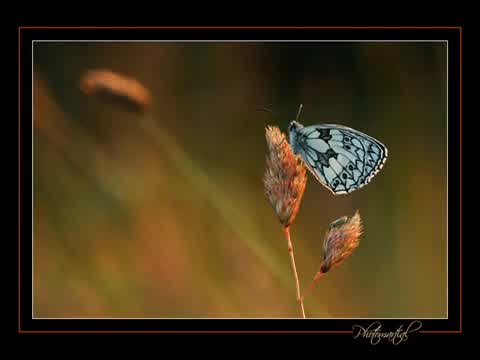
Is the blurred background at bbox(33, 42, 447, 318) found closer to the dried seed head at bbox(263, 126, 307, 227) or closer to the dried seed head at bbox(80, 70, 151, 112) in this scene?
the dried seed head at bbox(80, 70, 151, 112)

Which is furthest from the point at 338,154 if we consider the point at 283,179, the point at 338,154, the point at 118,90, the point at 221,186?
the point at 118,90

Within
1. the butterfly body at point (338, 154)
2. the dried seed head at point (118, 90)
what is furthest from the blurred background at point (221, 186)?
the butterfly body at point (338, 154)

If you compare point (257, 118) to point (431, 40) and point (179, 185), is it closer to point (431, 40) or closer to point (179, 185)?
point (179, 185)

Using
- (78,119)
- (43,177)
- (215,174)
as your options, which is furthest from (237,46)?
(43,177)

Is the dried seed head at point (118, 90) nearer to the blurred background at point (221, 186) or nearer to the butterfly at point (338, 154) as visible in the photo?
the blurred background at point (221, 186)

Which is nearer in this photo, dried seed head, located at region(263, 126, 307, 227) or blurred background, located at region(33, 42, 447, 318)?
dried seed head, located at region(263, 126, 307, 227)

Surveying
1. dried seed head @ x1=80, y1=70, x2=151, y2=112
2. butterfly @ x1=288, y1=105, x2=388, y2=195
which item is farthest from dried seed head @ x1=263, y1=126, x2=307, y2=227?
dried seed head @ x1=80, y1=70, x2=151, y2=112
